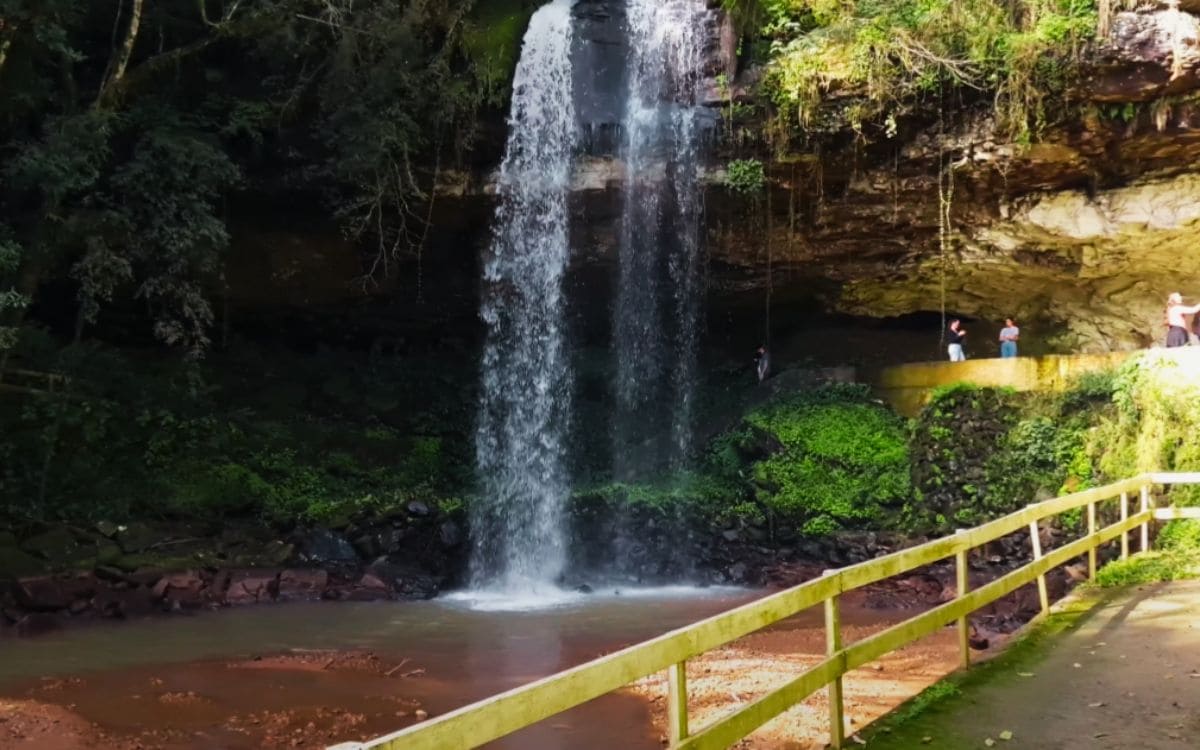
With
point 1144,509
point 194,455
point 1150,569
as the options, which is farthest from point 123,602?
point 1144,509

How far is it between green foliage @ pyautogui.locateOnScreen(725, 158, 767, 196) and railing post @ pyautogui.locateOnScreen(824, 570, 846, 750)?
11.9 m

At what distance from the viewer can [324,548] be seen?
1391 centimetres

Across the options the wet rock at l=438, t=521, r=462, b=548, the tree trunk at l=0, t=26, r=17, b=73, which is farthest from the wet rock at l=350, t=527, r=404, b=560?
the tree trunk at l=0, t=26, r=17, b=73

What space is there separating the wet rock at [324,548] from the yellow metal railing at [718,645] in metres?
10.2

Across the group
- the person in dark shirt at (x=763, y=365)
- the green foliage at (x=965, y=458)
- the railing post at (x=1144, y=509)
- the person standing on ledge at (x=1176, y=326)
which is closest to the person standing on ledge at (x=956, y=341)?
the green foliage at (x=965, y=458)

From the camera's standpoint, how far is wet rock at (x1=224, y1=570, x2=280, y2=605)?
12258 millimetres

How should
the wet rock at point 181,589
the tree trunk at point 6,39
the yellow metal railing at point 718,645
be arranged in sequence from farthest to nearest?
1. the tree trunk at point 6,39
2. the wet rock at point 181,589
3. the yellow metal railing at point 718,645

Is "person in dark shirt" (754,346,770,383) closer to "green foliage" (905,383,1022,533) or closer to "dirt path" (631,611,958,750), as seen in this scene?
"green foliage" (905,383,1022,533)

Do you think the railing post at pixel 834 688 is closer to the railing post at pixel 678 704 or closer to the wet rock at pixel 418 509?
the railing post at pixel 678 704

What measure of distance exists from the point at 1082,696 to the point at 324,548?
444 inches

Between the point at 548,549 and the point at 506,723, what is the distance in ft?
40.9

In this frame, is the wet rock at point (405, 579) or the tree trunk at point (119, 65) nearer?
the wet rock at point (405, 579)

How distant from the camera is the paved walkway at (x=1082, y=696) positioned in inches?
166

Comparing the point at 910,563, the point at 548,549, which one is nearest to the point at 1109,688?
the point at 910,563
